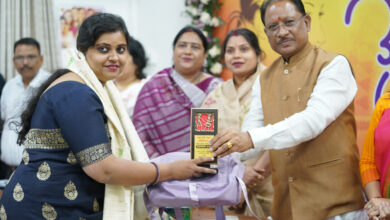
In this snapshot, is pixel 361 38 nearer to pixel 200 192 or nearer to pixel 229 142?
pixel 229 142

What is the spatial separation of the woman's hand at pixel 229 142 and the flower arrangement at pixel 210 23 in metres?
2.83

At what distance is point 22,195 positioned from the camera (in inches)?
67.4

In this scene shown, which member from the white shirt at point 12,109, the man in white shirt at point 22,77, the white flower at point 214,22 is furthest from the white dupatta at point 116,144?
the white flower at point 214,22

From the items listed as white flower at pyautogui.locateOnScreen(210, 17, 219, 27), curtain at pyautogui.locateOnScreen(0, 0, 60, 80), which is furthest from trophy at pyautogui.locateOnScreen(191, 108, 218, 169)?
curtain at pyautogui.locateOnScreen(0, 0, 60, 80)

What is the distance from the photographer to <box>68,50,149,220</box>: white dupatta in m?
1.75

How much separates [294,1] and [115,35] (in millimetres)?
881

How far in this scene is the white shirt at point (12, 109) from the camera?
4071mm

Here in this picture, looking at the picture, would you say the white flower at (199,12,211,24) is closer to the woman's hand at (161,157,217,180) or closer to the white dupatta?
the white dupatta

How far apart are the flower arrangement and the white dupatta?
2802mm

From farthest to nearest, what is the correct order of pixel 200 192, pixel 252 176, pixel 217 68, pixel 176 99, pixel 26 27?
pixel 26 27 < pixel 217 68 < pixel 176 99 < pixel 252 176 < pixel 200 192

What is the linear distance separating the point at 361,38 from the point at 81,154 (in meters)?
2.20

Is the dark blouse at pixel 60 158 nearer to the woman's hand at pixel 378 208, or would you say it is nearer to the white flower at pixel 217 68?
the woman's hand at pixel 378 208

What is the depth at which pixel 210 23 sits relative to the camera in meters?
4.73

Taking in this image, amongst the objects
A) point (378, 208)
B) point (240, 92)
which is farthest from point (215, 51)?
point (378, 208)
